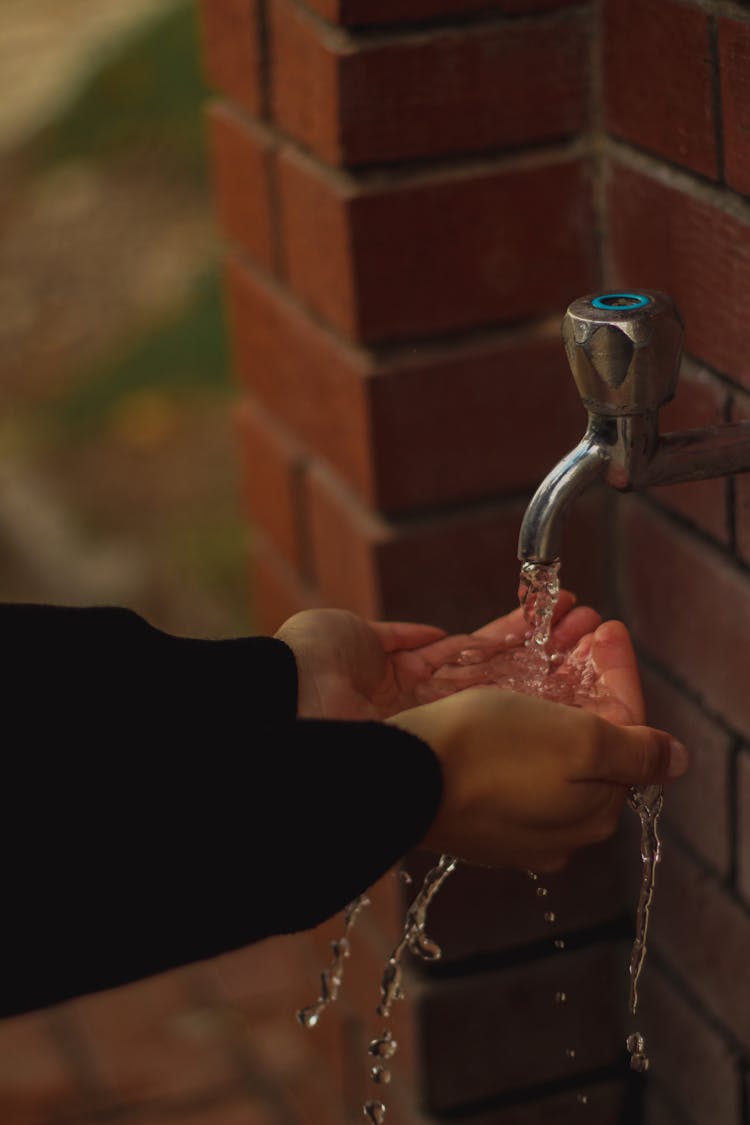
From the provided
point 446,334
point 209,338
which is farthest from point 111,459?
point 446,334

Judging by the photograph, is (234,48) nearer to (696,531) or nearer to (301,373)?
(301,373)

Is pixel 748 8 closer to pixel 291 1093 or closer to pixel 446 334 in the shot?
pixel 446 334

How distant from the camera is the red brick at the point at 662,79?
43.9 inches

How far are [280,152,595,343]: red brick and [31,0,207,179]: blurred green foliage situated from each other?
12.3 ft

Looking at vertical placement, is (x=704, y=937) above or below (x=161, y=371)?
above

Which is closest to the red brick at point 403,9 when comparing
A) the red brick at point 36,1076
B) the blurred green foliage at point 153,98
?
the red brick at point 36,1076

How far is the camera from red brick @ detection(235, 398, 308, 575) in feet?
5.03

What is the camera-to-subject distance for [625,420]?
0.96 m

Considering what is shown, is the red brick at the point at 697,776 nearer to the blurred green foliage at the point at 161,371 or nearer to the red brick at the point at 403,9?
the red brick at the point at 403,9

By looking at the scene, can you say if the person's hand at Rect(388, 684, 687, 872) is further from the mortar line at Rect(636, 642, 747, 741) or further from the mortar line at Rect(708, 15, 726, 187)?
the mortar line at Rect(708, 15, 726, 187)

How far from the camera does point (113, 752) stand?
39.3 inches

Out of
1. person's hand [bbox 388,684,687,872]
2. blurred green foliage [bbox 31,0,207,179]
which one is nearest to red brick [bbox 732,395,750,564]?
person's hand [bbox 388,684,687,872]

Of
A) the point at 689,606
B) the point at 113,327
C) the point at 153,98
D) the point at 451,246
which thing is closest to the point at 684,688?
the point at 689,606

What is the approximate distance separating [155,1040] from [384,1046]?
2.74ft
